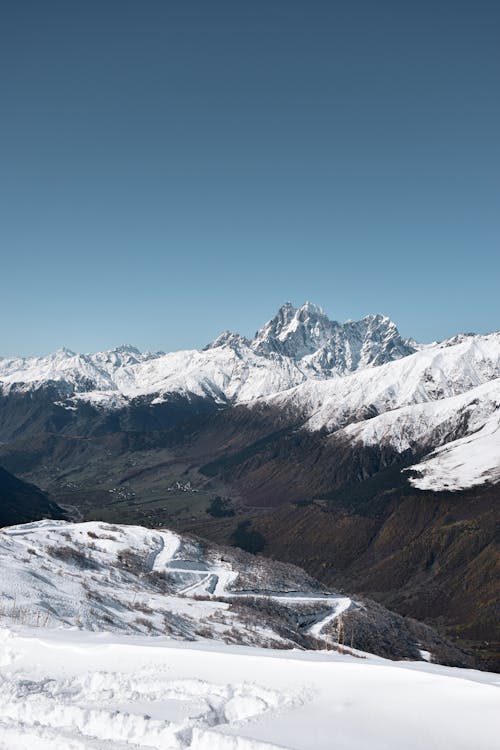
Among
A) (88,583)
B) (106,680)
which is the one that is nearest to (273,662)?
(106,680)

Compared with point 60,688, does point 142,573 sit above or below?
below

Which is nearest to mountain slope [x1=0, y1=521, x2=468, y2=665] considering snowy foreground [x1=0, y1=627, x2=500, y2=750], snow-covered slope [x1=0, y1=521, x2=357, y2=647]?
snow-covered slope [x1=0, y1=521, x2=357, y2=647]

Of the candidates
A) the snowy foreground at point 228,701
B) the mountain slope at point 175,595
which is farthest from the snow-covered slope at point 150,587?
the snowy foreground at point 228,701

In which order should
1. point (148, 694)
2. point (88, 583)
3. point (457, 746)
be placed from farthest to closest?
point (88, 583) < point (148, 694) < point (457, 746)

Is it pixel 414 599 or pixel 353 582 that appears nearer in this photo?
pixel 414 599

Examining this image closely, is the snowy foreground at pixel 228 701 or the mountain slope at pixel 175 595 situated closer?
the snowy foreground at pixel 228 701

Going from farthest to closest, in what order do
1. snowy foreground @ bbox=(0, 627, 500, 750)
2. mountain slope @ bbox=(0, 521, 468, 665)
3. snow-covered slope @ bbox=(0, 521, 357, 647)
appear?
mountain slope @ bbox=(0, 521, 468, 665)
snow-covered slope @ bbox=(0, 521, 357, 647)
snowy foreground @ bbox=(0, 627, 500, 750)

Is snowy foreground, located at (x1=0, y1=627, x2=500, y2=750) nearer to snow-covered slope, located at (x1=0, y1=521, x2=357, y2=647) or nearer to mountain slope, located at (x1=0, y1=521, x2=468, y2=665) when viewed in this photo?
snow-covered slope, located at (x1=0, y1=521, x2=357, y2=647)

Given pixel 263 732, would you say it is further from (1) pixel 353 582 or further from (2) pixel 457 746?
(1) pixel 353 582

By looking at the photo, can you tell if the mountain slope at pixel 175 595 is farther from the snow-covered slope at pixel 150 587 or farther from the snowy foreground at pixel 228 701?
the snowy foreground at pixel 228 701
